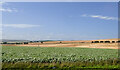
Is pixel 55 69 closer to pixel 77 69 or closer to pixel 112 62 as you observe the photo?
pixel 77 69

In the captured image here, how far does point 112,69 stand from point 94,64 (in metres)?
3.36

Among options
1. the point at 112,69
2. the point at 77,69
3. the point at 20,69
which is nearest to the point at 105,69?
the point at 112,69

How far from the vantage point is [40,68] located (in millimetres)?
21000

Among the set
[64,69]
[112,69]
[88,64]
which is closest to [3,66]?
[64,69]

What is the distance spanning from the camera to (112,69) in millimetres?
21234

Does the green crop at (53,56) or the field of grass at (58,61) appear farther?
the green crop at (53,56)

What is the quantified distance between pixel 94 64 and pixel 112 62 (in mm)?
3344

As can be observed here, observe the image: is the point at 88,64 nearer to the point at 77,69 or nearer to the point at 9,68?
the point at 77,69

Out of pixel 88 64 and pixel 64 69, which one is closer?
pixel 64 69

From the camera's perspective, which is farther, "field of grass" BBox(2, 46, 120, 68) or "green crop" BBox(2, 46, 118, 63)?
"green crop" BBox(2, 46, 118, 63)

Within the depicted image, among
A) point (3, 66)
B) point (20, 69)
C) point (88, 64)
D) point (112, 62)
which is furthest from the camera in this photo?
point (112, 62)

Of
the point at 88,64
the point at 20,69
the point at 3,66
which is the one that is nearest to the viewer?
the point at 20,69

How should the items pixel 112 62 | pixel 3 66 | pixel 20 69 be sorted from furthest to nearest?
pixel 112 62 → pixel 3 66 → pixel 20 69

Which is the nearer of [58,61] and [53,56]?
[58,61]
